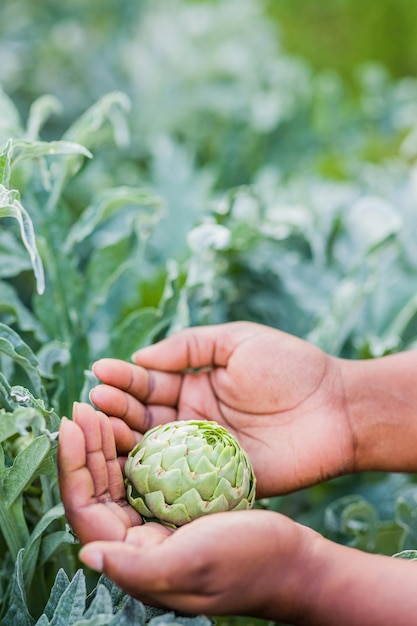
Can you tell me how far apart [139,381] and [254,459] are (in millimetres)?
196

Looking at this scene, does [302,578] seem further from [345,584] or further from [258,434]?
[258,434]

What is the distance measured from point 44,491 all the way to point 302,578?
357 mm

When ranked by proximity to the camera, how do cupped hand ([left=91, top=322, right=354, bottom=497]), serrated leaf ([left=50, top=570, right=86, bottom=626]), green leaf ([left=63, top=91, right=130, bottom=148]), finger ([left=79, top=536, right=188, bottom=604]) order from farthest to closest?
1. green leaf ([left=63, top=91, right=130, bottom=148])
2. cupped hand ([left=91, top=322, right=354, bottom=497])
3. serrated leaf ([left=50, top=570, right=86, bottom=626])
4. finger ([left=79, top=536, right=188, bottom=604])

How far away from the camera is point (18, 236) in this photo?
1.40m

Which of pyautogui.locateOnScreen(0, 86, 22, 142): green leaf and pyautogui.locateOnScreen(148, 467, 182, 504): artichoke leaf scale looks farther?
pyautogui.locateOnScreen(0, 86, 22, 142): green leaf

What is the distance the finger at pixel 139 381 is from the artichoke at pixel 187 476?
14cm

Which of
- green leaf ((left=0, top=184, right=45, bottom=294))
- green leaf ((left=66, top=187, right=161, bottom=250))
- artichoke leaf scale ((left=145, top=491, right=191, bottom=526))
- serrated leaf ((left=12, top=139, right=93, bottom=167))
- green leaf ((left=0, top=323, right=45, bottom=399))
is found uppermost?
serrated leaf ((left=12, top=139, right=93, bottom=167))

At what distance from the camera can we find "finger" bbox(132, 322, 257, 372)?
3.93 feet

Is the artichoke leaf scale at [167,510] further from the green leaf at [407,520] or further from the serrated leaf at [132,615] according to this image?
the green leaf at [407,520]

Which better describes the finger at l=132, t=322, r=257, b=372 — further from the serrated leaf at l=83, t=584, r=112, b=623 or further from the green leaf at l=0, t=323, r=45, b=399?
the serrated leaf at l=83, t=584, r=112, b=623

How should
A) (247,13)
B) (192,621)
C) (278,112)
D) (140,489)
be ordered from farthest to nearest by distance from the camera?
(247,13)
(278,112)
(140,489)
(192,621)

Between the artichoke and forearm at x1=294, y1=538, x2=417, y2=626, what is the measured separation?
0.44 feet

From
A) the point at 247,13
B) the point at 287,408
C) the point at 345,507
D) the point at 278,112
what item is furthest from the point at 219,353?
the point at 247,13

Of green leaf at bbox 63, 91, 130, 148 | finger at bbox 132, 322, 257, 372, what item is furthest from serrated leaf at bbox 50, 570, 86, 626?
green leaf at bbox 63, 91, 130, 148
